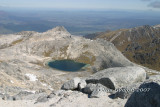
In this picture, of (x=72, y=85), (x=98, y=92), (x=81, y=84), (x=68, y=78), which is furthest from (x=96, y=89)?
(x=68, y=78)

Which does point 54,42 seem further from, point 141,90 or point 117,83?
point 141,90

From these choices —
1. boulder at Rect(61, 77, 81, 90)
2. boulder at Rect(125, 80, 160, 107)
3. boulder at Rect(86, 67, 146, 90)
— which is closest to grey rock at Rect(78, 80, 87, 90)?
boulder at Rect(61, 77, 81, 90)

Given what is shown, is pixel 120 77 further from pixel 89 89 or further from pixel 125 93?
pixel 89 89

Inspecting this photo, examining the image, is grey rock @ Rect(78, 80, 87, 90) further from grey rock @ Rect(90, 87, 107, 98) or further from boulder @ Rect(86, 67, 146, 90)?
grey rock @ Rect(90, 87, 107, 98)

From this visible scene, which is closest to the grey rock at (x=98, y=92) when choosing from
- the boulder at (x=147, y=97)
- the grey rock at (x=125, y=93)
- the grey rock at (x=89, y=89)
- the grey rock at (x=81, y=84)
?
the grey rock at (x=89, y=89)

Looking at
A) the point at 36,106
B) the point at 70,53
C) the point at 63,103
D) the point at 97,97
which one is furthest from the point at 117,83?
A: the point at 70,53

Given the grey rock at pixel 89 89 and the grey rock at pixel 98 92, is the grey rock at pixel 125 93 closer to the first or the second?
the grey rock at pixel 98 92
